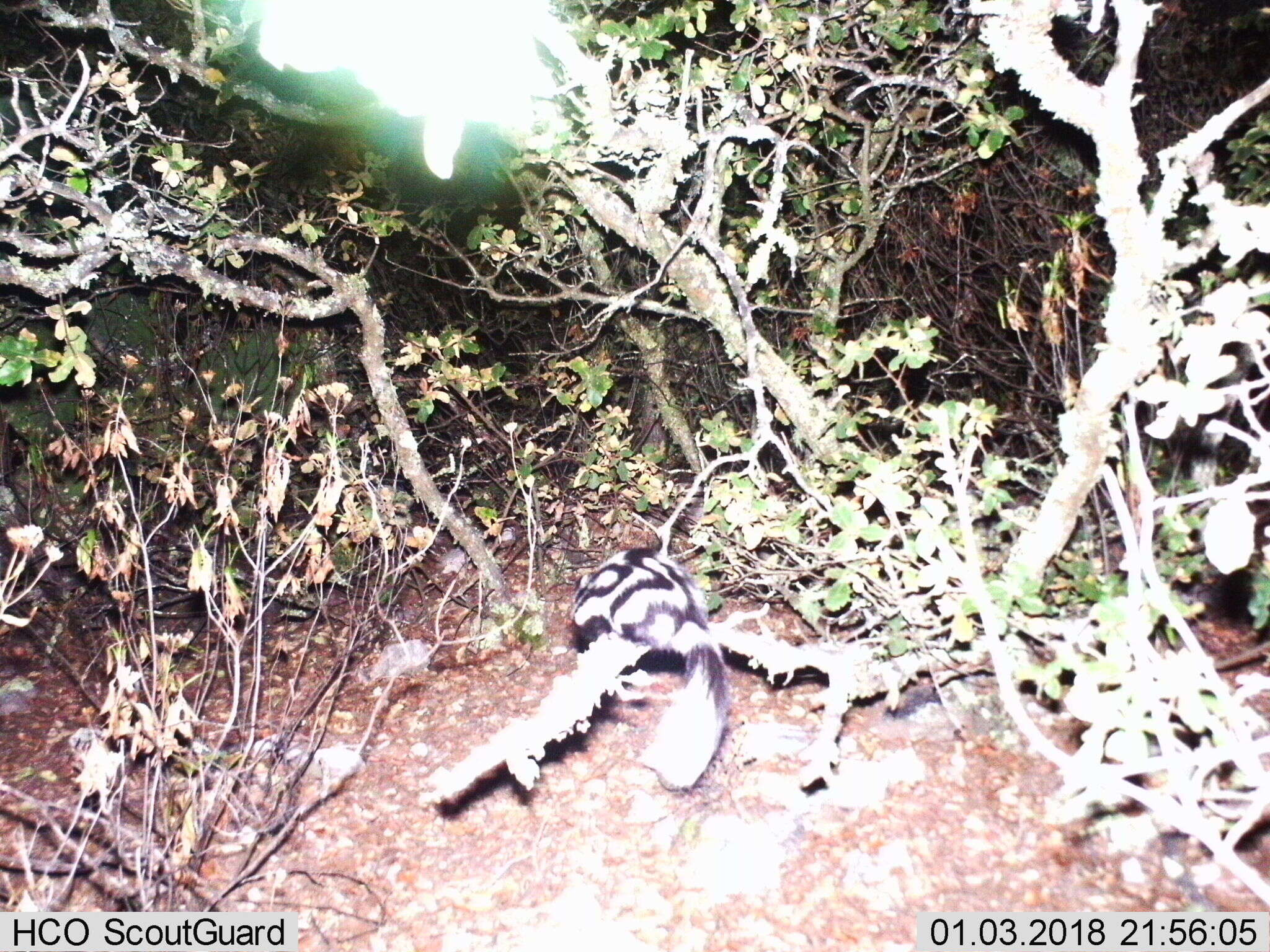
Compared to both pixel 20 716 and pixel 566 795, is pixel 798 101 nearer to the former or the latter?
pixel 566 795

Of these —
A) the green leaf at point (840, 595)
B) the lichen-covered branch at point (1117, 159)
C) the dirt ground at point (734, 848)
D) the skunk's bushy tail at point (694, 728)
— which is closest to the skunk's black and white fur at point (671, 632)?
the skunk's bushy tail at point (694, 728)

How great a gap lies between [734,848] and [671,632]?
939mm

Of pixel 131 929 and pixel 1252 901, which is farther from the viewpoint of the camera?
pixel 131 929

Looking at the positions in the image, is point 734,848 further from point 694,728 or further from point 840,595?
point 840,595

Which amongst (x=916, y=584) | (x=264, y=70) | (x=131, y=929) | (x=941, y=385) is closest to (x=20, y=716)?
(x=131, y=929)

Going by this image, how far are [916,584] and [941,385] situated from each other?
197 centimetres

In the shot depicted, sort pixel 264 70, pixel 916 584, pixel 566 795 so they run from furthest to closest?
1. pixel 264 70
2. pixel 566 795
3. pixel 916 584

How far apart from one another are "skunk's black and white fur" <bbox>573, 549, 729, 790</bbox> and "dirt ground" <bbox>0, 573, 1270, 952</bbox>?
0.39 ft

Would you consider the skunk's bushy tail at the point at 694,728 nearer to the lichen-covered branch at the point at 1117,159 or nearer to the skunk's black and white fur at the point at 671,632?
the skunk's black and white fur at the point at 671,632

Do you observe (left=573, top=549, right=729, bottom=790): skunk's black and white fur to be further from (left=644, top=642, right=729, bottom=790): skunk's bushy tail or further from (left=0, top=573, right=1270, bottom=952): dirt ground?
(left=0, top=573, right=1270, bottom=952): dirt ground

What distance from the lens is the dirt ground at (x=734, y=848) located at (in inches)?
93.3

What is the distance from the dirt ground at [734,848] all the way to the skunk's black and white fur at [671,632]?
12 cm

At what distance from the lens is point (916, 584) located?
2.60 meters

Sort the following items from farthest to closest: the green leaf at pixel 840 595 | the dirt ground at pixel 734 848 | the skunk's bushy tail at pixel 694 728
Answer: the skunk's bushy tail at pixel 694 728 → the green leaf at pixel 840 595 → the dirt ground at pixel 734 848
